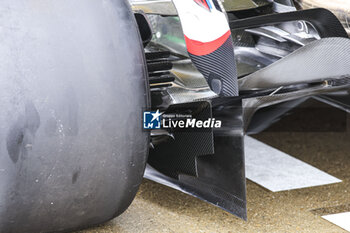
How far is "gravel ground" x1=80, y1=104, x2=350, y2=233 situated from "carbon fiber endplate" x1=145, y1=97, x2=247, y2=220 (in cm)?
6

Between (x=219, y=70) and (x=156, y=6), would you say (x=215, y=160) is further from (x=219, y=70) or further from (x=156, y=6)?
(x=156, y=6)

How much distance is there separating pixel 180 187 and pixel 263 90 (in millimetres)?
350

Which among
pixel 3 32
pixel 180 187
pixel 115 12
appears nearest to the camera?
pixel 3 32

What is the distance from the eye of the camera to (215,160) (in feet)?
5.17

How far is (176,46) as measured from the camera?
76.8 inches

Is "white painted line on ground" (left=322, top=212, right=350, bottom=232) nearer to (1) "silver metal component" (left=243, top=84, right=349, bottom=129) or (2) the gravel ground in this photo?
(2) the gravel ground

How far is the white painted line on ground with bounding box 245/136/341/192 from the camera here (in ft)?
6.22

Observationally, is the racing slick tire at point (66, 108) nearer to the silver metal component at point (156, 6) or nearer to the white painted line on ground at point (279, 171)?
the silver metal component at point (156, 6)

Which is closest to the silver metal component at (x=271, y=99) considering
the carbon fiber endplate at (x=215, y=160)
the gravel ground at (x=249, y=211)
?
the carbon fiber endplate at (x=215, y=160)

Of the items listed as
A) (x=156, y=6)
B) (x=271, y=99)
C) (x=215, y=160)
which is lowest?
(x=215, y=160)

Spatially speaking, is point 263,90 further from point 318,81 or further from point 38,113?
point 38,113

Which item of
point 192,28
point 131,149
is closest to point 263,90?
point 192,28

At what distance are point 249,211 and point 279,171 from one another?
1.30 ft

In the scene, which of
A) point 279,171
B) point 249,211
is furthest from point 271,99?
point 279,171
